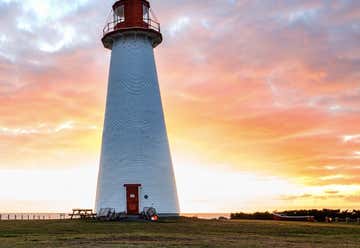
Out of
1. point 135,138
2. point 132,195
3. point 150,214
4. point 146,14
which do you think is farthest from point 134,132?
point 146,14

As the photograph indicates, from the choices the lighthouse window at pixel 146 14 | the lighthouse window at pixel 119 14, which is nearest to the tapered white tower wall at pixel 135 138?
the lighthouse window at pixel 146 14

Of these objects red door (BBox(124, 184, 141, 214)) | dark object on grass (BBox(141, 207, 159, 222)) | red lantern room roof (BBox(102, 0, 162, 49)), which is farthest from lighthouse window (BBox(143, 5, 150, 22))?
dark object on grass (BBox(141, 207, 159, 222))

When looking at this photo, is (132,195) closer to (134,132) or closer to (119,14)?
(134,132)

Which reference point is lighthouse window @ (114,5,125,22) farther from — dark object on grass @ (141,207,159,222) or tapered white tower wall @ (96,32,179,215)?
dark object on grass @ (141,207,159,222)

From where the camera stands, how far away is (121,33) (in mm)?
35156

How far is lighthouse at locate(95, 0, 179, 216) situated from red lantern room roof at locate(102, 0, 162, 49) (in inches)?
2.8

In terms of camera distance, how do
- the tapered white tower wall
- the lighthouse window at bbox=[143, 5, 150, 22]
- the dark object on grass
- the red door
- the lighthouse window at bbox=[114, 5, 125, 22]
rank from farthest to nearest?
1. the lighthouse window at bbox=[114, 5, 125, 22]
2. the lighthouse window at bbox=[143, 5, 150, 22]
3. the tapered white tower wall
4. the red door
5. the dark object on grass

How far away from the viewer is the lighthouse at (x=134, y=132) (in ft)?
109

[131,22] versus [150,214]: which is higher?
[131,22]

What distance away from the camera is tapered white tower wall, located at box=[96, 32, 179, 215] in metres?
33.1

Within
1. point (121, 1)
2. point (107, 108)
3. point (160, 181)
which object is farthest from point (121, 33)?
point (160, 181)

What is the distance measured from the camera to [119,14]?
122 feet

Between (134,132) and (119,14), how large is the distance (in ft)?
31.9

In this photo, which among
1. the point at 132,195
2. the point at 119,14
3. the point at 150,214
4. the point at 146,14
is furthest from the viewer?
the point at 119,14
